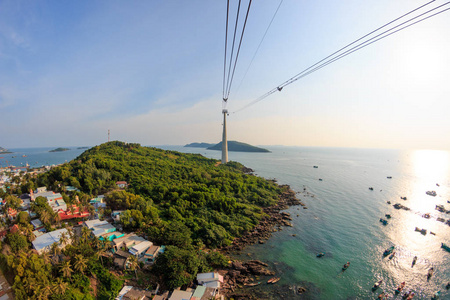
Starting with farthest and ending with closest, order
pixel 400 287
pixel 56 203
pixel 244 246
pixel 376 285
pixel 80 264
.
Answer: pixel 56 203 < pixel 244 246 < pixel 376 285 < pixel 400 287 < pixel 80 264

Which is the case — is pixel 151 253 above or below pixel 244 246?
above

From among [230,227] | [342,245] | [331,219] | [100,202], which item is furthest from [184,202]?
[331,219]

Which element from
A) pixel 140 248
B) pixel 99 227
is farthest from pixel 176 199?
pixel 140 248

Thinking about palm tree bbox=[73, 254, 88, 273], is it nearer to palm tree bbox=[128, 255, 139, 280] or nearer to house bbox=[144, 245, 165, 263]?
palm tree bbox=[128, 255, 139, 280]

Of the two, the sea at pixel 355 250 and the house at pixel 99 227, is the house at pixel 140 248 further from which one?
the sea at pixel 355 250

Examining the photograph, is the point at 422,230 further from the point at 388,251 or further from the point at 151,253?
the point at 151,253

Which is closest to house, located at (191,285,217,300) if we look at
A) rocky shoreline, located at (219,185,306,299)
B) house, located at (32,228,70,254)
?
rocky shoreline, located at (219,185,306,299)
